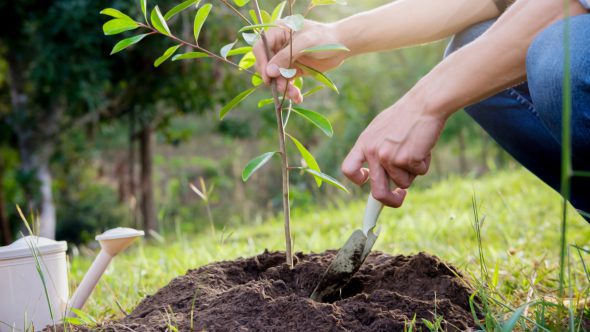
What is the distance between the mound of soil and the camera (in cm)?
114

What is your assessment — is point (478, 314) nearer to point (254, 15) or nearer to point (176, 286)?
point (176, 286)

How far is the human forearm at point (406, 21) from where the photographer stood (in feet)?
5.12

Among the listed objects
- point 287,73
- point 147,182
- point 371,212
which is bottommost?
point 147,182

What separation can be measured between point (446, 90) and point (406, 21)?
1.71 feet

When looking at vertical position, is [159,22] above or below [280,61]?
above

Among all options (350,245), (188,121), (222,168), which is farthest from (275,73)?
(222,168)

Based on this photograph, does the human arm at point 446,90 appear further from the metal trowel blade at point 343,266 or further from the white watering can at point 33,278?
the white watering can at point 33,278

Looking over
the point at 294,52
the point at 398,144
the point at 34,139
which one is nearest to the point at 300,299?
the point at 398,144

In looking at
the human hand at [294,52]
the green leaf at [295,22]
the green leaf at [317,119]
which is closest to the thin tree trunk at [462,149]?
the human hand at [294,52]

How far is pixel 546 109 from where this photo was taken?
3.75 ft

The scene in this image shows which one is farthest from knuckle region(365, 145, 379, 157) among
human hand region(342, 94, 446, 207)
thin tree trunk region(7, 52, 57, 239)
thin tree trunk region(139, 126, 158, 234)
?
thin tree trunk region(139, 126, 158, 234)

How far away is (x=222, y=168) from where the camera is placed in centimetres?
1359

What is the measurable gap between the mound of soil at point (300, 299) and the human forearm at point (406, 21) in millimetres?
596

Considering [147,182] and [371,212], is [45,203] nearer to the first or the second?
[147,182]
